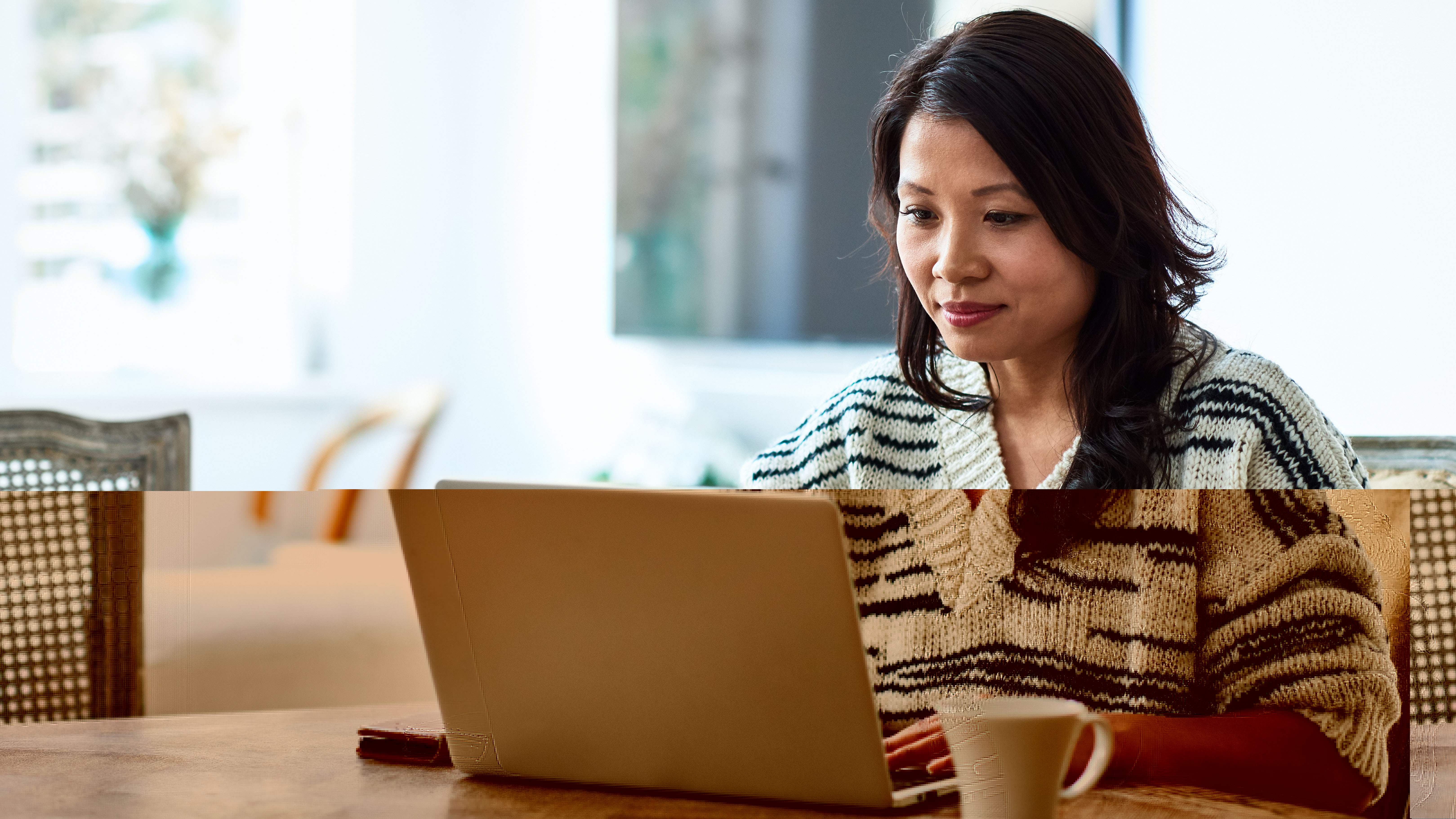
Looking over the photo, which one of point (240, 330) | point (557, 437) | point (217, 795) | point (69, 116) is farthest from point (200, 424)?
point (217, 795)

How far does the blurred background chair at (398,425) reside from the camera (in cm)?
190

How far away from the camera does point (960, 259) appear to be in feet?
2.04

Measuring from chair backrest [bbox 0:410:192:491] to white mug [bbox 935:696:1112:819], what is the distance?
0.71m

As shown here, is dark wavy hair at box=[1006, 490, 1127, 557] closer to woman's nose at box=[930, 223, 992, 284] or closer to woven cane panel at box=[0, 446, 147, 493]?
woman's nose at box=[930, 223, 992, 284]

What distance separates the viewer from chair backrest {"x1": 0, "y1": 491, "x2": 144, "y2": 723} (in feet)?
1.88

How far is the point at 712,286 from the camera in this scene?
1.97m

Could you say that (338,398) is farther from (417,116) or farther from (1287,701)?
(1287,701)

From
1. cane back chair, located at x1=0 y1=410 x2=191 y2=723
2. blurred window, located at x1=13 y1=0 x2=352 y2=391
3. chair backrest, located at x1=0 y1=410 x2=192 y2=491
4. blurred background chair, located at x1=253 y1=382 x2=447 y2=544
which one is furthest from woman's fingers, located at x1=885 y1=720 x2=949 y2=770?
blurred window, located at x1=13 y1=0 x2=352 y2=391

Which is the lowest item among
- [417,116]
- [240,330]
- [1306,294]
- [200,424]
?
[200,424]

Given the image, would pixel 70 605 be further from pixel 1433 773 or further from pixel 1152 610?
pixel 1433 773

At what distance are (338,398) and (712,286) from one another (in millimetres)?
1042

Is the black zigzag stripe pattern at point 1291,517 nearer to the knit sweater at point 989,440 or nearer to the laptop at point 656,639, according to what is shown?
the knit sweater at point 989,440

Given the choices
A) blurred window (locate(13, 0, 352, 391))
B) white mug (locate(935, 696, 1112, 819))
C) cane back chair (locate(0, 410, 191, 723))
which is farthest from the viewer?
blurred window (locate(13, 0, 352, 391))

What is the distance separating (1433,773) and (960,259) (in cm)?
30
